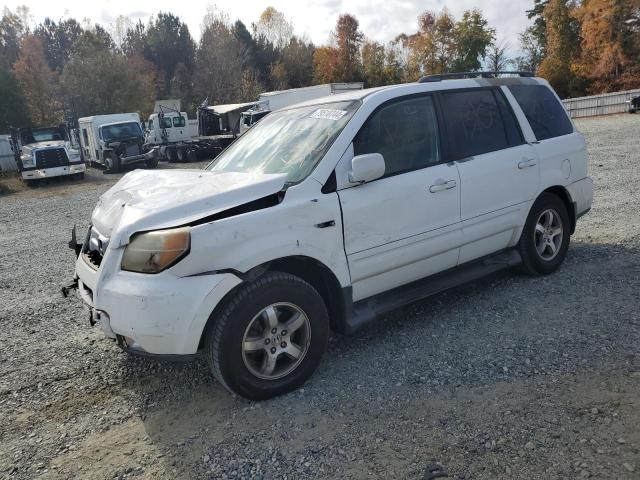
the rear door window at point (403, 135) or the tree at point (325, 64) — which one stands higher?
the tree at point (325, 64)

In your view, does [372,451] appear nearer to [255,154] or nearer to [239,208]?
[239,208]

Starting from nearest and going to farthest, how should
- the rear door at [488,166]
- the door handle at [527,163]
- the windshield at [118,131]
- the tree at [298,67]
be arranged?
1. the rear door at [488,166]
2. the door handle at [527,163]
3. the windshield at [118,131]
4. the tree at [298,67]

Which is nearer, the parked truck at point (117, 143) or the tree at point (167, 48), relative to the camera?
the parked truck at point (117, 143)

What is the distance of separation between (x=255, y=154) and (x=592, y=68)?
43.0 metres

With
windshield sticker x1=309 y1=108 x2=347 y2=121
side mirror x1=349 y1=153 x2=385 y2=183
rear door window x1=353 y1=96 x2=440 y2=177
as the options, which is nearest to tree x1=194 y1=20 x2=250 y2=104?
windshield sticker x1=309 y1=108 x2=347 y2=121

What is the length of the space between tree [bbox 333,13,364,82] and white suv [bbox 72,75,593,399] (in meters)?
58.3

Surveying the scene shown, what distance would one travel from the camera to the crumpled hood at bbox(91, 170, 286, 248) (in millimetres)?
3094

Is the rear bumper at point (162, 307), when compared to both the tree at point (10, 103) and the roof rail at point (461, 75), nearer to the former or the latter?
the roof rail at point (461, 75)

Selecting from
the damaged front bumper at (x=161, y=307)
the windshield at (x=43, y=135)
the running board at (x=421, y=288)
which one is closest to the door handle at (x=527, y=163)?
the running board at (x=421, y=288)

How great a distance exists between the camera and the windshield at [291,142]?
3641 mm

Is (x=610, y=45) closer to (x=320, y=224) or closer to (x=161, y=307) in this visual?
(x=320, y=224)

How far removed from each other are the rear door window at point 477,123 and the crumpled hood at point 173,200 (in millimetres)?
1654

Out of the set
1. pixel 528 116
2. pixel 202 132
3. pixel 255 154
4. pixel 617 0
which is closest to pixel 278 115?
pixel 255 154

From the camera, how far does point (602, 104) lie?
104ft
